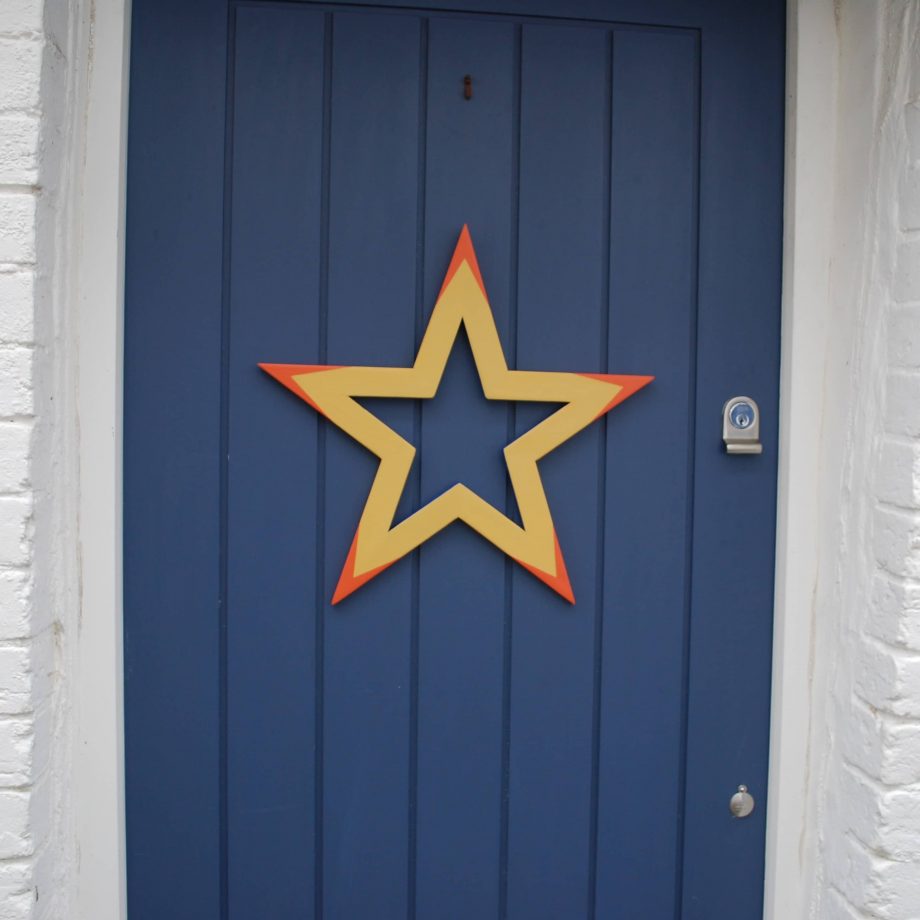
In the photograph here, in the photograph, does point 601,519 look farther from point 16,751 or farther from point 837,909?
point 16,751

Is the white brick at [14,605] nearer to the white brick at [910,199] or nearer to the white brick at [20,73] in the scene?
the white brick at [20,73]

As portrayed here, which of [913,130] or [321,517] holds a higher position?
[913,130]

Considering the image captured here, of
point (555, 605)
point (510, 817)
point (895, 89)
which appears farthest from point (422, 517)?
point (895, 89)

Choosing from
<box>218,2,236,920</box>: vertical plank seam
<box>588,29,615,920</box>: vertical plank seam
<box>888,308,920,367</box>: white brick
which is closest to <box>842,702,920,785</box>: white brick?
<box>588,29,615,920</box>: vertical plank seam

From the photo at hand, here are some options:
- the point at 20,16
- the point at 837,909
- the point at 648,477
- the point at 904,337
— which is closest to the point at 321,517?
the point at 648,477

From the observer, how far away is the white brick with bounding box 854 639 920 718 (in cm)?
134

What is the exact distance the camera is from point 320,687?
1505 millimetres

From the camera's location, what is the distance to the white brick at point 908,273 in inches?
52.5

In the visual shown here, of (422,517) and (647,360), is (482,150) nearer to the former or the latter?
(647,360)

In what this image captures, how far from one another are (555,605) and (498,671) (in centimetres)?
15

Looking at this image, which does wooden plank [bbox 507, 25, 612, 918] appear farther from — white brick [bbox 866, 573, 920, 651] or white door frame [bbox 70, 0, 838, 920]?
white brick [bbox 866, 573, 920, 651]

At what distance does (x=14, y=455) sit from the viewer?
4.09 feet

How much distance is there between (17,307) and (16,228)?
0.35 feet

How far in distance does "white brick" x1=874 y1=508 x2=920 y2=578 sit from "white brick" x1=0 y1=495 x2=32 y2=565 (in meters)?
1.25
